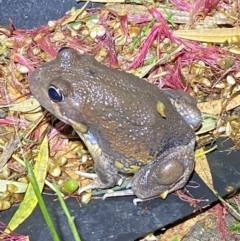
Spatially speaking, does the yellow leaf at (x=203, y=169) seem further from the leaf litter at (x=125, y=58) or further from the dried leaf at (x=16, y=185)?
the dried leaf at (x=16, y=185)

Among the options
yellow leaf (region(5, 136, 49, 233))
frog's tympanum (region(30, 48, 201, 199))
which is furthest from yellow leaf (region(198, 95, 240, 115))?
yellow leaf (region(5, 136, 49, 233))

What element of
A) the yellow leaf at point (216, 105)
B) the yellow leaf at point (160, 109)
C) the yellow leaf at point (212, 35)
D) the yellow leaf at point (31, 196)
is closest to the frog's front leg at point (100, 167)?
the yellow leaf at point (31, 196)

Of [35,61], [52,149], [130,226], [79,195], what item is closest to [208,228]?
[130,226]

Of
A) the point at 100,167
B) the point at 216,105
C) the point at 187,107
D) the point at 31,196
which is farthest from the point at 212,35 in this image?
the point at 31,196

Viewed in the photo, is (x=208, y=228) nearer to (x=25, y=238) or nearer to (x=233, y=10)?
(x=25, y=238)

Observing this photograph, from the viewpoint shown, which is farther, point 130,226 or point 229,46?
point 229,46

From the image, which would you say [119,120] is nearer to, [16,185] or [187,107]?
[187,107]
